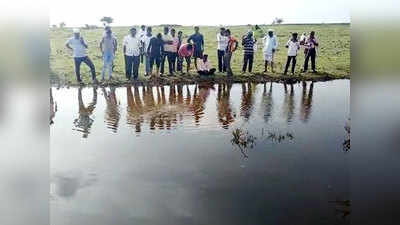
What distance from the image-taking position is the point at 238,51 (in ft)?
22.1

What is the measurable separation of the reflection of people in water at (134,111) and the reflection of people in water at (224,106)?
99 cm

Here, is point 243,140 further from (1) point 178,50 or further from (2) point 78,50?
(2) point 78,50

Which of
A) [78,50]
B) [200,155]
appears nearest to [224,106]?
[200,155]

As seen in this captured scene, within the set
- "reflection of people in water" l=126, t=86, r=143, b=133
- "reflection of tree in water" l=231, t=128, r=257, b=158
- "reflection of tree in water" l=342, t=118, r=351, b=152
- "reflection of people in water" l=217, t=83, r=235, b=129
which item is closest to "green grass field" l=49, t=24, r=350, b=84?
"reflection of people in water" l=217, t=83, r=235, b=129

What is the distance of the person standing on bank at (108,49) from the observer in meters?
6.51

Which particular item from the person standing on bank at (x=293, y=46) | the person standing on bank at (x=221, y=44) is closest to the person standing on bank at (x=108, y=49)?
the person standing on bank at (x=221, y=44)

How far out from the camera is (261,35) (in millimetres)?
6645

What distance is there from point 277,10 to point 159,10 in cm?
143

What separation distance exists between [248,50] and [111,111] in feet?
6.25

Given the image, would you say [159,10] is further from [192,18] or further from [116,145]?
[116,145]

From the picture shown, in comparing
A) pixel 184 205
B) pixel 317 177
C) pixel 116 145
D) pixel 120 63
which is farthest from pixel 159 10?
pixel 317 177

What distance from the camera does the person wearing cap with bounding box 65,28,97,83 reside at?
20.9 ft

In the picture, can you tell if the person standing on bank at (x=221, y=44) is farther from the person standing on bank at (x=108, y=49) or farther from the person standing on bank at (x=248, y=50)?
the person standing on bank at (x=108, y=49)

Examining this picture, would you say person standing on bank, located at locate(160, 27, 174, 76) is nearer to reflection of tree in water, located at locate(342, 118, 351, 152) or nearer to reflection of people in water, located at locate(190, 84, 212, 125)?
reflection of people in water, located at locate(190, 84, 212, 125)
